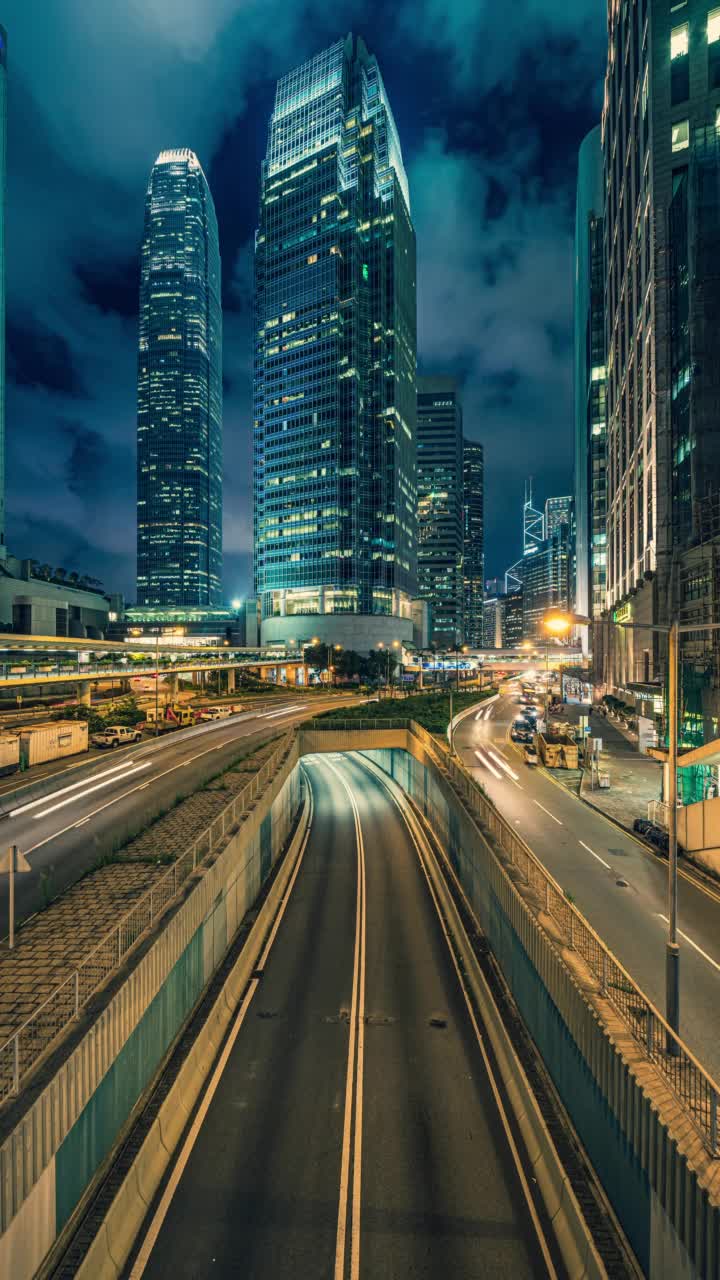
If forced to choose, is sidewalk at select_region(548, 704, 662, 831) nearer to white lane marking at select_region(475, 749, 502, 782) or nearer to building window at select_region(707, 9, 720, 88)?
white lane marking at select_region(475, 749, 502, 782)

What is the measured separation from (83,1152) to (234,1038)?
6342mm

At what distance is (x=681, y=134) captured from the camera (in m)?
47.2

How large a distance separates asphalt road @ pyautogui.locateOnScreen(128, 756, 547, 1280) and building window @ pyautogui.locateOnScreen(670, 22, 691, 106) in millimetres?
73002

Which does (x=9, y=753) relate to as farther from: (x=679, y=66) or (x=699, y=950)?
(x=679, y=66)

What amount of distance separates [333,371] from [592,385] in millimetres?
65164

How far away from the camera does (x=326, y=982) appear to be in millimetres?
17312

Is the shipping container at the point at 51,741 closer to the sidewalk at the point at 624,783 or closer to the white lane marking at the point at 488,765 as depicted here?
the white lane marking at the point at 488,765

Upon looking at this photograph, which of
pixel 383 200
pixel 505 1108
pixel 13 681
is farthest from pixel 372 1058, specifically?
pixel 383 200

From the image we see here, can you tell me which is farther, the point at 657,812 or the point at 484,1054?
the point at 657,812

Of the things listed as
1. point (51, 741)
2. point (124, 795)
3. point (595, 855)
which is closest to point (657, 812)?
point (595, 855)

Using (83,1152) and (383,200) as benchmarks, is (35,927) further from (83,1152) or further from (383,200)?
(383,200)

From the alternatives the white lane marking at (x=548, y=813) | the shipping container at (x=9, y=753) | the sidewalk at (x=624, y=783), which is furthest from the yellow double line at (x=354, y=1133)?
the shipping container at (x=9, y=753)

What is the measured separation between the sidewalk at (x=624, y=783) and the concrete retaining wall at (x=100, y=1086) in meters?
22.7

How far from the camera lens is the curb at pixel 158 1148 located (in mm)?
8758
